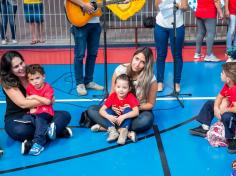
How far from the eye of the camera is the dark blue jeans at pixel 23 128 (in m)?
3.67

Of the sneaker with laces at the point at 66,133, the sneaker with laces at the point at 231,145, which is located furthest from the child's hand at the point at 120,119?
the sneaker with laces at the point at 231,145

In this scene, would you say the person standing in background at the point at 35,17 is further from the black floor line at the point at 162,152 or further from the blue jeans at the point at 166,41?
the black floor line at the point at 162,152

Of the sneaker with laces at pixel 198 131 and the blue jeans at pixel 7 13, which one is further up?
the blue jeans at pixel 7 13

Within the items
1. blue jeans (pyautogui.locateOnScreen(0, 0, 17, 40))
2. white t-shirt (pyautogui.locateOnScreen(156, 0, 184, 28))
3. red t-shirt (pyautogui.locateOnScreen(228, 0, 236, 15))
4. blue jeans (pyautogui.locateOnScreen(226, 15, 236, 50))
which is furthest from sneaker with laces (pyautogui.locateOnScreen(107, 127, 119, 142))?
blue jeans (pyautogui.locateOnScreen(0, 0, 17, 40))

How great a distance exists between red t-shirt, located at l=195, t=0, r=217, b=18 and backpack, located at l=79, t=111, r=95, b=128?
3206 millimetres

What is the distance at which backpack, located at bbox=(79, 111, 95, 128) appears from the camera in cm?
414

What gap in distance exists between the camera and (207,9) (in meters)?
6.34

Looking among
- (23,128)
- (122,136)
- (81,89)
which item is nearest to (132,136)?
(122,136)

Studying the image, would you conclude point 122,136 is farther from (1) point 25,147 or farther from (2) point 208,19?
(2) point 208,19

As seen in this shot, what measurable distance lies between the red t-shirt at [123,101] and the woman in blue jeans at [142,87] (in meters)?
0.06

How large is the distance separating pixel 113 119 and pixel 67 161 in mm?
656

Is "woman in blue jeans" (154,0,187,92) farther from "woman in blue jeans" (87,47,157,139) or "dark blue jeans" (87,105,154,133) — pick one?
"dark blue jeans" (87,105,154,133)

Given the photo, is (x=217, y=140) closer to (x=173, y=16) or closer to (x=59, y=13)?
(x=173, y=16)

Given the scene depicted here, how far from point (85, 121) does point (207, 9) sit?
129 inches
